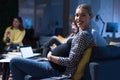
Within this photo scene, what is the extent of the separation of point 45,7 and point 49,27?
545 mm

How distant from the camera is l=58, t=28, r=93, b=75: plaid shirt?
376cm

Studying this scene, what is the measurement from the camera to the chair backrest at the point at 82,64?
3.74 m

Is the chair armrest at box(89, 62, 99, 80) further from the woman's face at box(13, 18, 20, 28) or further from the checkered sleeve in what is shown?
the woman's face at box(13, 18, 20, 28)

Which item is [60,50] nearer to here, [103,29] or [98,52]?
[98,52]

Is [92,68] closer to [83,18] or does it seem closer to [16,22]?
[83,18]

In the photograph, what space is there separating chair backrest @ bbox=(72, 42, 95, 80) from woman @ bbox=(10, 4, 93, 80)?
1.5 inches

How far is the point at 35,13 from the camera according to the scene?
9.53 meters

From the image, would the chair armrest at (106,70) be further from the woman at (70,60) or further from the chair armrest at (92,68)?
the woman at (70,60)

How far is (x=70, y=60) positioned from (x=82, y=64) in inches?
5.3

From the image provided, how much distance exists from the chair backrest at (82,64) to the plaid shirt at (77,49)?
0.13 ft

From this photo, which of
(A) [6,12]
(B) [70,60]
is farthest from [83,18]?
(A) [6,12]

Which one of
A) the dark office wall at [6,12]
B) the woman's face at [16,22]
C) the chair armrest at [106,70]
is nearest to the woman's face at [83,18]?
the chair armrest at [106,70]

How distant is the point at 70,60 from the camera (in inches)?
151

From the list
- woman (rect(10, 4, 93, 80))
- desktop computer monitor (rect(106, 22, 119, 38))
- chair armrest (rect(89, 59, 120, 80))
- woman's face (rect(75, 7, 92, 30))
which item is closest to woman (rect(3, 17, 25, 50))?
desktop computer monitor (rect(106, 22, 119, 38))
